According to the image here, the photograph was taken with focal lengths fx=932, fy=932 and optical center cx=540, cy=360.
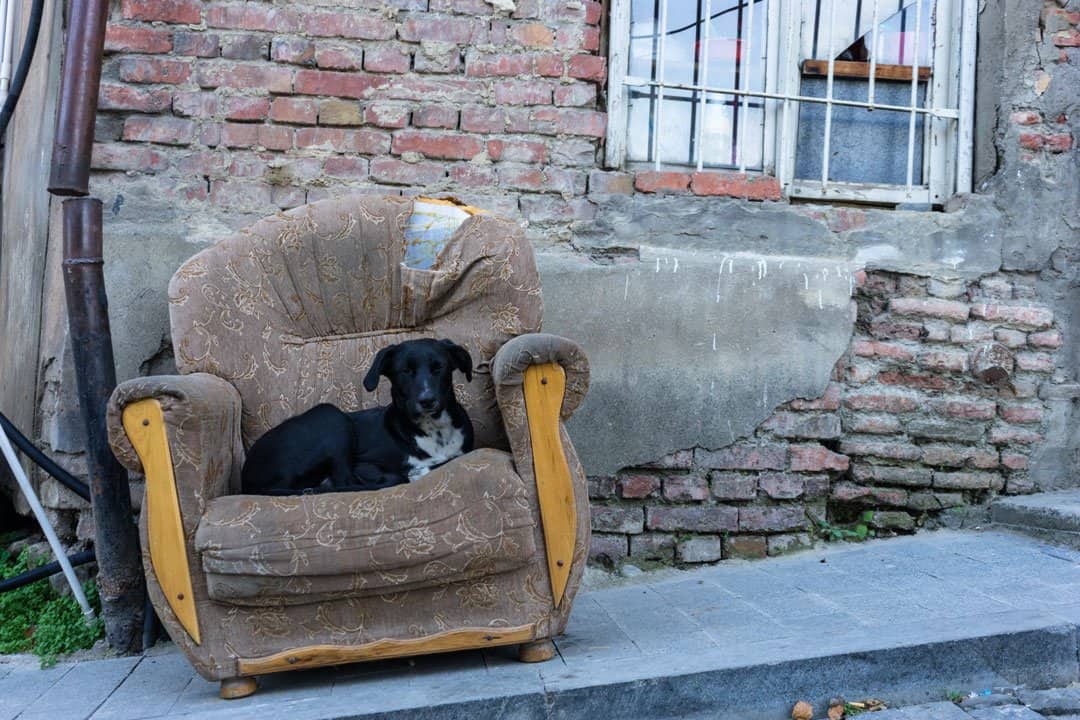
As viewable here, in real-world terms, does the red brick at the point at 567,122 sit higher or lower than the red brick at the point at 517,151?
higher

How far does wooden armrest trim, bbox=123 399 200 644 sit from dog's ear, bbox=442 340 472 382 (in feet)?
2.68

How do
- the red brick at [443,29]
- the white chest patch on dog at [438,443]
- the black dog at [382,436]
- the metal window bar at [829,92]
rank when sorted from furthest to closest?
the metal window bar at [829,92] → the red brick at [443,29] → the white chest patch on dog at [438,443] → the black dog at [382,436]

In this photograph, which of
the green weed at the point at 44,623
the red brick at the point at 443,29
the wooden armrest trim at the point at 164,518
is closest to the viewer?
the wooden armrest trim at the point at 164,518

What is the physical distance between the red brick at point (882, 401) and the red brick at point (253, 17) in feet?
7.99

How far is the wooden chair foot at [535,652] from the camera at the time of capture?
2316 mm

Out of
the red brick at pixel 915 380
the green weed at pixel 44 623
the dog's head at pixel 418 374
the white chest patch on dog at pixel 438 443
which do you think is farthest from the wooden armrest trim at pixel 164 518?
the red brick at pixel 915 380

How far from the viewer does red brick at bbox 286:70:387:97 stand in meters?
3.29

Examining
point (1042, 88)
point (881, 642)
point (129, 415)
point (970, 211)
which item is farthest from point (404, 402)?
point (1042, 88)

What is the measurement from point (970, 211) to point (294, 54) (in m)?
2.60

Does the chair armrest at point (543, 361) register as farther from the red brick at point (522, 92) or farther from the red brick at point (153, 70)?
the red brick at point (153, 70)

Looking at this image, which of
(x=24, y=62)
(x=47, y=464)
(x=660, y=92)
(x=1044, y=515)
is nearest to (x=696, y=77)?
(x=660, y=92)

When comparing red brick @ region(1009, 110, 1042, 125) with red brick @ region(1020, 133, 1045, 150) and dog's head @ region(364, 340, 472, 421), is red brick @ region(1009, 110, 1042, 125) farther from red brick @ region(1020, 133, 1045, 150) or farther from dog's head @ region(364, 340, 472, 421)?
dog's head @ region(364, 340, 472, 421)

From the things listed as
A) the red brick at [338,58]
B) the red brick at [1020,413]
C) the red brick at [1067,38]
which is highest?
the red brick at [1067,38]

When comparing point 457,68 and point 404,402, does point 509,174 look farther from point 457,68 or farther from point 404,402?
point 404,402
